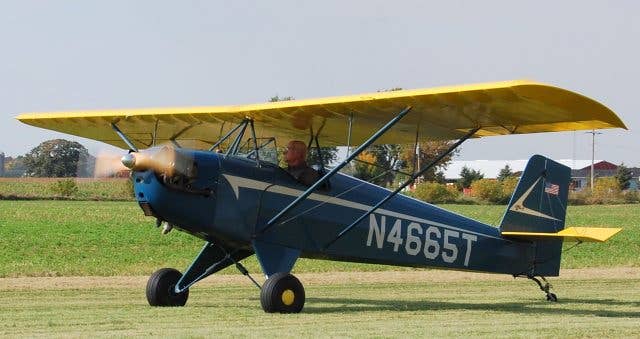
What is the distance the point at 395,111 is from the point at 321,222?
1808 mm

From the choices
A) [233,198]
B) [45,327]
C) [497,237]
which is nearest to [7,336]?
[45,327]

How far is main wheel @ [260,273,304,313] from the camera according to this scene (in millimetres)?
13398

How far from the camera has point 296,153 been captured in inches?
571

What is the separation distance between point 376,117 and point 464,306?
9.64ft

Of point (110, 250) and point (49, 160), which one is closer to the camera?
point (110, 250)

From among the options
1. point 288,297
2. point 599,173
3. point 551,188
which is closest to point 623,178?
point 599,173

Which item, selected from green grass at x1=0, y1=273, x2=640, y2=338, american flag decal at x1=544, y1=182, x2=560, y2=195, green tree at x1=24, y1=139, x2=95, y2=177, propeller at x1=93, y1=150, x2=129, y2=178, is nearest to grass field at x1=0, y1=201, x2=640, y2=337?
green grass at x1=0, y1=273, x2=640, y2=338

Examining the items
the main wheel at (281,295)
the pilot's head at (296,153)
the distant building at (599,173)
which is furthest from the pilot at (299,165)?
the distant building at (599,173)

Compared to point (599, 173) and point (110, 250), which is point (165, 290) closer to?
point (110, 250)

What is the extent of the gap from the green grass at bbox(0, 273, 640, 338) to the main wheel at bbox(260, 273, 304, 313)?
0.19m

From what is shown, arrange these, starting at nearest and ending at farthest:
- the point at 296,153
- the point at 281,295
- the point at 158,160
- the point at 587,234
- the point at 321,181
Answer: the point at 158,160 → the point at 281,295 → the point at 321,181 → the point at 296,153 → the point at 587,234

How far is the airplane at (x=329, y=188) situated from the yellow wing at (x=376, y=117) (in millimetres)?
23

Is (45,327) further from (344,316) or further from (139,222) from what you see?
(139,222)

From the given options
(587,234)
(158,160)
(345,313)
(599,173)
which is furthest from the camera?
(599,173)
